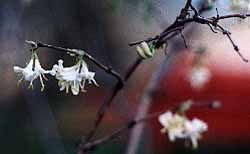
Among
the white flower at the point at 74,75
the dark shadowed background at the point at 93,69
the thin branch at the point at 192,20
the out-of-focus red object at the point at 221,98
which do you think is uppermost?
the white flower at the point at 74,75

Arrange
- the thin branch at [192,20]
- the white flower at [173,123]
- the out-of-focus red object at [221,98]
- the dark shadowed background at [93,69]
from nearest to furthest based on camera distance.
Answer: the thin branch at [192,20] < the white flower at [173,123] < the dark shadowed background at [93,69] < the out-of-focus red object at [221,98]

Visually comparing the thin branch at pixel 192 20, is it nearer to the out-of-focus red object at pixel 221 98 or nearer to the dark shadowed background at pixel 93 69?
the dark shadowed background at pixel 93 69

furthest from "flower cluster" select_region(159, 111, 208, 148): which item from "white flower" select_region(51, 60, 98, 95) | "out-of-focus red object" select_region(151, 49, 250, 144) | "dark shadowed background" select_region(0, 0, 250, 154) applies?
"out-of-focus red object" select_region(151, 49, 250, 144)

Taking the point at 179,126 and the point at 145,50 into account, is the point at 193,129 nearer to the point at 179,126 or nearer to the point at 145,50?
the point at 179,126

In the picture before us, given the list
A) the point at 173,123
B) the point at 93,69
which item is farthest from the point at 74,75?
the point at 93,69

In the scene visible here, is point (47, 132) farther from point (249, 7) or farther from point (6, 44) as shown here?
point (249, 7)

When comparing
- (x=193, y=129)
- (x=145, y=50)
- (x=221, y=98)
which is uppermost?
(x=145, y=50)

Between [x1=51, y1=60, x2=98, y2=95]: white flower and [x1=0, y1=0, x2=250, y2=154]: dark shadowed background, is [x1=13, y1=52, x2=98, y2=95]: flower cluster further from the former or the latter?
[x1=0, y1=0, x2=250, y2=154]: dark shadowed background

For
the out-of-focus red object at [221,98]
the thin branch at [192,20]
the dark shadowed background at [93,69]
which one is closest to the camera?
the thin branch at [192,20]

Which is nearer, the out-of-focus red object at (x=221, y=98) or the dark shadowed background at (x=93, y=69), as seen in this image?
the dark shadowed background at (x=93, y=69)

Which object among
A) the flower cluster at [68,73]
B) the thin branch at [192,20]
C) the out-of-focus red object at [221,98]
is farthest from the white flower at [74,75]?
the out-of-focus red object at [221,98]
